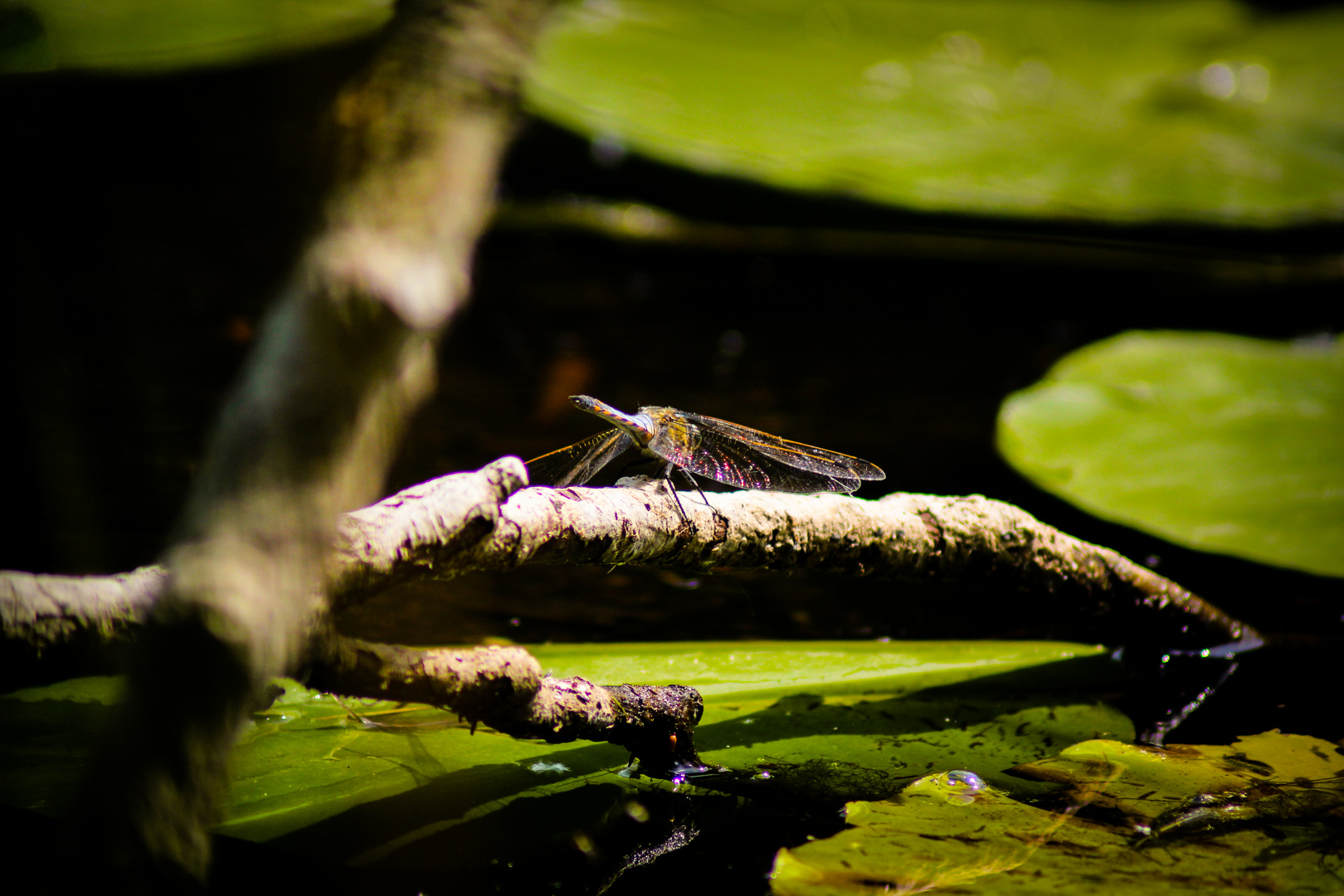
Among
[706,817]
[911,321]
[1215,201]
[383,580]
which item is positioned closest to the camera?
[383,580]

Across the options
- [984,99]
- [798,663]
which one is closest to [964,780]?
[798,663]

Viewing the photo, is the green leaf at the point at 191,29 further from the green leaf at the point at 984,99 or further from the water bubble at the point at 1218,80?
the water bubble at the point at 1218,80

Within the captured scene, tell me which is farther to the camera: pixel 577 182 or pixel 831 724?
pixel 577 182

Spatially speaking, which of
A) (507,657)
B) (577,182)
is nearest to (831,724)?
(507,657)

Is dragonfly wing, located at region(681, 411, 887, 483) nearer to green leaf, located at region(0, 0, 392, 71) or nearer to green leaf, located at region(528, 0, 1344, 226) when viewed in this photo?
green leaf, located at region(528, 0, 1344, 226)

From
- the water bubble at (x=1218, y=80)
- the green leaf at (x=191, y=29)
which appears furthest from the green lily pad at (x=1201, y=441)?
the green leaf at (x=191, y=29)

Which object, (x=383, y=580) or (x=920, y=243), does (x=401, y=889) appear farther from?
(x=920, y=243)

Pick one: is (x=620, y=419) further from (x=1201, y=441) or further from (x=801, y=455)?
(x=1201, y=441)
